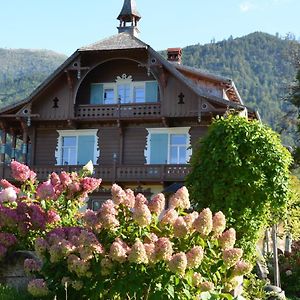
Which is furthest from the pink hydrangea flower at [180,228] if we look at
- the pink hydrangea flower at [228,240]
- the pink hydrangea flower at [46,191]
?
the pink hydrangea flower at [46,191]

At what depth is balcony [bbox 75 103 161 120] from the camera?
2602 centimetres

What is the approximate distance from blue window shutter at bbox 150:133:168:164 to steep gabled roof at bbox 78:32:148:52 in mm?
3701

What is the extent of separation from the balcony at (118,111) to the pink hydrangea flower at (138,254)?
61.6 ft

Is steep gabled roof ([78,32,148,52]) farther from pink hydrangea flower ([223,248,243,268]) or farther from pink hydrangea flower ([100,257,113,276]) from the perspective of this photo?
pink hydrangea flower ([100,257,113,276])

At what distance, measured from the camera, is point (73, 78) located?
1059 inches

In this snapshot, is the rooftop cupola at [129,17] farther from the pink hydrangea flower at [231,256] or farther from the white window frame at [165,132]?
the pink hydrangea flower at [231,256]

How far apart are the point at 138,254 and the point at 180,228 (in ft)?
2.53

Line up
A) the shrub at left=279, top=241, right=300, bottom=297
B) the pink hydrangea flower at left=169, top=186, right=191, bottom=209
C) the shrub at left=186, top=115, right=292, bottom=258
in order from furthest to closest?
the shrub at left=279, top=241, right=300, bottom=297
the shrub at left=186, top=115, right=292, bottom=258
the pink hydrangea flower at left=169, top=186, right=191, bottom=209

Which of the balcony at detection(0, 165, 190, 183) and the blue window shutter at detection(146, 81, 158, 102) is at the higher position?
the blue window shutter at detection(146, 81, 158, 102)

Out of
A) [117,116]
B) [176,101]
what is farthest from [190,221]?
[117,116]

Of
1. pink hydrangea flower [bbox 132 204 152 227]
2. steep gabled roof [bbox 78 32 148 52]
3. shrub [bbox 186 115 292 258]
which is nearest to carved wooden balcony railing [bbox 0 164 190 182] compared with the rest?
steep gabled roof [bbox 78 32 148 52]

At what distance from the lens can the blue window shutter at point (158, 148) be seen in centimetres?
2628

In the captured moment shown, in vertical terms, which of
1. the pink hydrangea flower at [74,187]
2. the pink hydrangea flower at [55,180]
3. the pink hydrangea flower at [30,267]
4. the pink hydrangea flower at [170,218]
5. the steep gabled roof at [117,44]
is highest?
the steep gabled roof at [117,44]

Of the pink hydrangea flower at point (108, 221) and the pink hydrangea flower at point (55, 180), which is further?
the pink hydrangea flower at point (55, 180)
